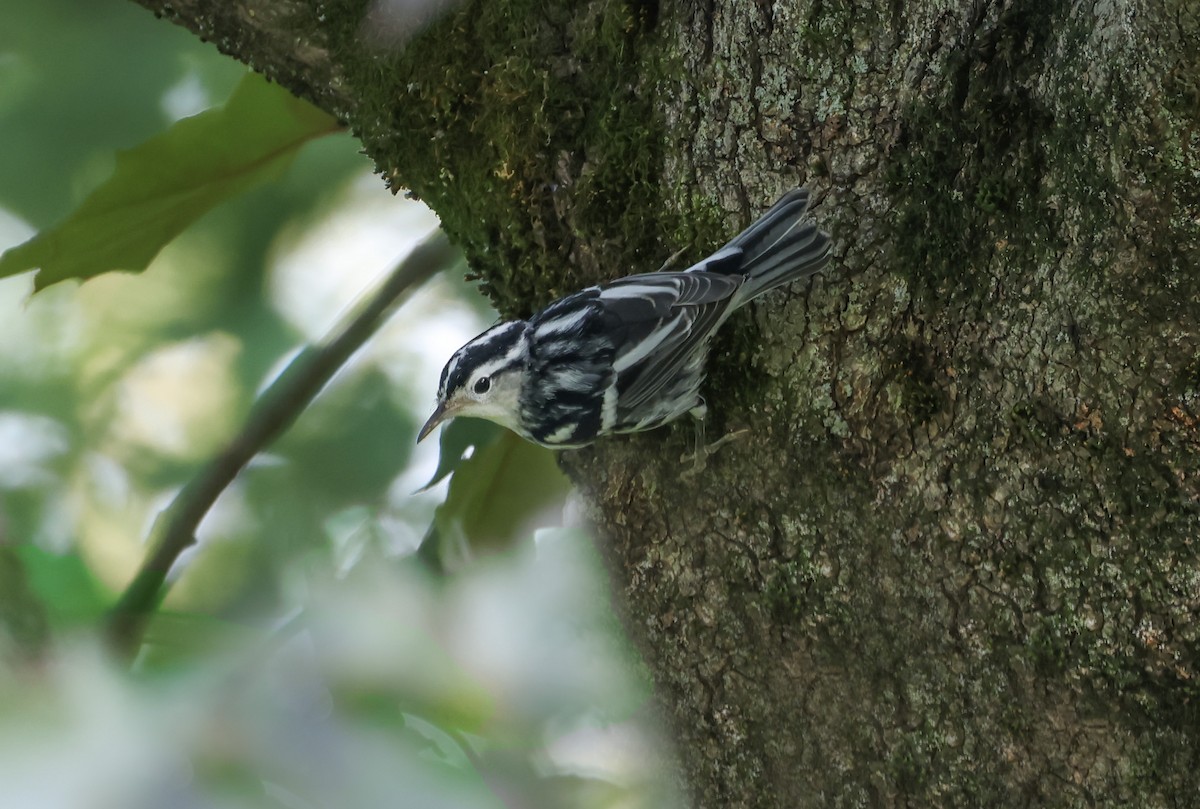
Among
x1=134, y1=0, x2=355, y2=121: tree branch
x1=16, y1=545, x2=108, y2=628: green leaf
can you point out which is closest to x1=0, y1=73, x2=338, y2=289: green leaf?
x1=134, y1=0, x2=355, y2=121: tree branch

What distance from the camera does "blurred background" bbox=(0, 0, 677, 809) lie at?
1283 mm

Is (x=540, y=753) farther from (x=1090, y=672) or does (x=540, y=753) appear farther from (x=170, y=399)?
(x=170, y=399)

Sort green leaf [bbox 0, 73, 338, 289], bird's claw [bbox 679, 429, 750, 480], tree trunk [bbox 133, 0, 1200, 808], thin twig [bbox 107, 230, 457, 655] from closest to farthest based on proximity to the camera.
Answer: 1. tree trunk [bbox 133, 0, 1200, 808]
2. bird's claw [bbox 679, 429, 750, 480]
3. green leaf [bbox 0, 73, 338, 289]
4. thin twig [bbox 107, 230, 457, 655]

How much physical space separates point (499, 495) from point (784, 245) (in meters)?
1.00

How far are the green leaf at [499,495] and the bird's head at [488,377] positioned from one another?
0.36 m

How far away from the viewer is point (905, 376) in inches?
47.6

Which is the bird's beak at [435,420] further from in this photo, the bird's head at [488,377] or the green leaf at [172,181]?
the green leaf at [172,181]

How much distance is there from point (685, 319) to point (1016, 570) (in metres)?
0.56

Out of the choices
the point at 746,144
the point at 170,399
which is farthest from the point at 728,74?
the point at 170,399

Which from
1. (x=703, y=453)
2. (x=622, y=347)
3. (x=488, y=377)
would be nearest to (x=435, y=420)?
(x=488, y=377)

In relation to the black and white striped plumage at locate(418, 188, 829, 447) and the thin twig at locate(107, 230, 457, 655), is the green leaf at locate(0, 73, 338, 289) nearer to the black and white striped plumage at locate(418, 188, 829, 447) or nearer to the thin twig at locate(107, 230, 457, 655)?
the thin twig at locate(107, 230, 457, 655)

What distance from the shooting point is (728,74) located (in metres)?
1.31

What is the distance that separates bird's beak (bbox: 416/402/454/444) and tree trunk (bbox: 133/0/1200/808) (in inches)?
11.7

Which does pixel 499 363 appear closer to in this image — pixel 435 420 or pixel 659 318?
pixel 435 420
